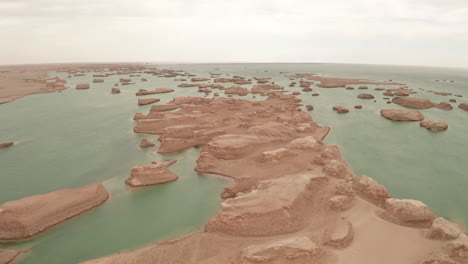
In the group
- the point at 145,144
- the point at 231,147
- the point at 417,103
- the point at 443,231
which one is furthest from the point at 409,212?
the point at 417,103

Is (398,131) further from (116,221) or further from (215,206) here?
(116,221)

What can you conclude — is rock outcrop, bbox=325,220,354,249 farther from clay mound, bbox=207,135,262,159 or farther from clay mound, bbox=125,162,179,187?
clay mound, bbox=125,162,179,187

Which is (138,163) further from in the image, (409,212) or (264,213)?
(409,212)

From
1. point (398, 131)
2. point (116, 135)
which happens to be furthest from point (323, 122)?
point (116, 135)

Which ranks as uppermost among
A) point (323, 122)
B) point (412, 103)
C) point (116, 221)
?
point (412, 103)

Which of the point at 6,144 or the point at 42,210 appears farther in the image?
the point at 6,144

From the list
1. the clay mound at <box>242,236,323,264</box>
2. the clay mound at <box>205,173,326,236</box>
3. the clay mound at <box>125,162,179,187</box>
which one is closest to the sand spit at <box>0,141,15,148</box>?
the clay mound at <box>125,162,179,187</box>
